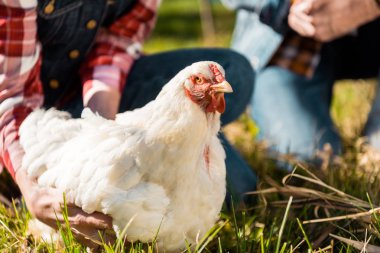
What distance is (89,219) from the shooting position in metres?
1.15

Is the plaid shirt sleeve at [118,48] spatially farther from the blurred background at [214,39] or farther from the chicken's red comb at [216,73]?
the blurred background at [214,39]

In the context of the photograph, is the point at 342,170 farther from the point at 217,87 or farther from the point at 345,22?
the point at 217,87

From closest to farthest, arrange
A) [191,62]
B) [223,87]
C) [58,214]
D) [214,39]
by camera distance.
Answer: [223,87] < [58,214] < [191,62] < [214,39]

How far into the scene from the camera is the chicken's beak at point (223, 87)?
1079 millimetres

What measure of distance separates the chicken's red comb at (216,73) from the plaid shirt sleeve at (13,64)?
1.50ft

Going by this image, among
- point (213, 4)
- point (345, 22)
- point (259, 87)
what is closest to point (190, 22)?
point (213, 4)

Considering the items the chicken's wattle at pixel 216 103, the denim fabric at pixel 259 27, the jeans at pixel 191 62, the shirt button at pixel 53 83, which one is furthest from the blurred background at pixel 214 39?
the chicken's wattle at pixel 216 103

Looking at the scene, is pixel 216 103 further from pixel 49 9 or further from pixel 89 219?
pixel 49 9

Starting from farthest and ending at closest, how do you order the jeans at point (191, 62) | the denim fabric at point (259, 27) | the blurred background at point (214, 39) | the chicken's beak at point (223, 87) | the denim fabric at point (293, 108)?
1. the blurred background at point (214, 39)
2. the denim fabric at point (293, 108)
3. the denim fabric at point (259, 27)
4. the jeans at point (191, 62)
5. the chicken's beak at point (223, 87)

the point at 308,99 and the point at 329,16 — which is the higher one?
the point at 329,16

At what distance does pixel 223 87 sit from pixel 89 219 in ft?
1.17

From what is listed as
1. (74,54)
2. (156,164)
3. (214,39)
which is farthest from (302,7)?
(214,39)

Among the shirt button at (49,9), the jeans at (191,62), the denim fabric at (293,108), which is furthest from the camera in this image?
the denim fabric at (293,108)

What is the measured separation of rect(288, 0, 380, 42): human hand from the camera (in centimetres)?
166
